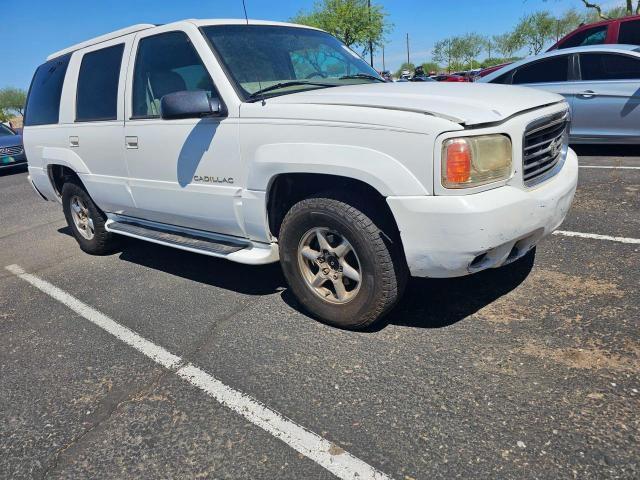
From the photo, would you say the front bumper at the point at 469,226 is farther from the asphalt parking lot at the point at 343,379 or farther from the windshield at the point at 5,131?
the windshield at the point at 5,131

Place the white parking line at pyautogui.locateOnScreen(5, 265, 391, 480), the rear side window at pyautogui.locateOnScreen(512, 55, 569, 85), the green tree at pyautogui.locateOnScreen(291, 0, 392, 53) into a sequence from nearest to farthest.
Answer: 1. the white parking line at pyautogui.locateOnScreen(5, 265, 391, 480)
2. the rear side window at pyautogui.locateOnScreen(512, 55, 569, 85)
3. the green tree at pyautogui.locateOnScreen(291, 0, 392, 53)

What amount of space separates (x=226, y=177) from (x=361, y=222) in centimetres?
106

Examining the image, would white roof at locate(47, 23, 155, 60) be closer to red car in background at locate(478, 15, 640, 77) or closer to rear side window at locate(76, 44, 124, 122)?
rear side window at locate(76, 44, 124, 122)

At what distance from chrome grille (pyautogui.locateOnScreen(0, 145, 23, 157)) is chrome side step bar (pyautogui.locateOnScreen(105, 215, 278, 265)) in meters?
10.6

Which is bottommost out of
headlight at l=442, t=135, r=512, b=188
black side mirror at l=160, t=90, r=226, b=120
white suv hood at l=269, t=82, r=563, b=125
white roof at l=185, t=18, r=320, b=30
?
headlight at l=442, t=135, r=512, b=188

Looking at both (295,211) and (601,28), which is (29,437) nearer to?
(295,211)

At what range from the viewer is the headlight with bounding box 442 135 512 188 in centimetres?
244

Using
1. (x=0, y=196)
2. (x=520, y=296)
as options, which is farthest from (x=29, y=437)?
(x=0, y=196)

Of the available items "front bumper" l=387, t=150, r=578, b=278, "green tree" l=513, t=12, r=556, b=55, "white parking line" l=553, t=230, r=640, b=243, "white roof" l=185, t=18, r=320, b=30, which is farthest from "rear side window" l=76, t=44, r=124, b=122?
"green tree" l=513, t=12, r=556, b=55

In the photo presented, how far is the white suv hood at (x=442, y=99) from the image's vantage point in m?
2.56

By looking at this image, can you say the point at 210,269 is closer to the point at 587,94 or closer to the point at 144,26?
the point at 144,26

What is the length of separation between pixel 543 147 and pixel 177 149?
2406 millimetres

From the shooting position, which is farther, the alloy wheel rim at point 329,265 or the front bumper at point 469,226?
the alloy wheel rim at point 329,265

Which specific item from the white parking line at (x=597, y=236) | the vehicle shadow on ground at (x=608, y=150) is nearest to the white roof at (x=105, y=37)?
the white parking line at (x=597, y=236)
